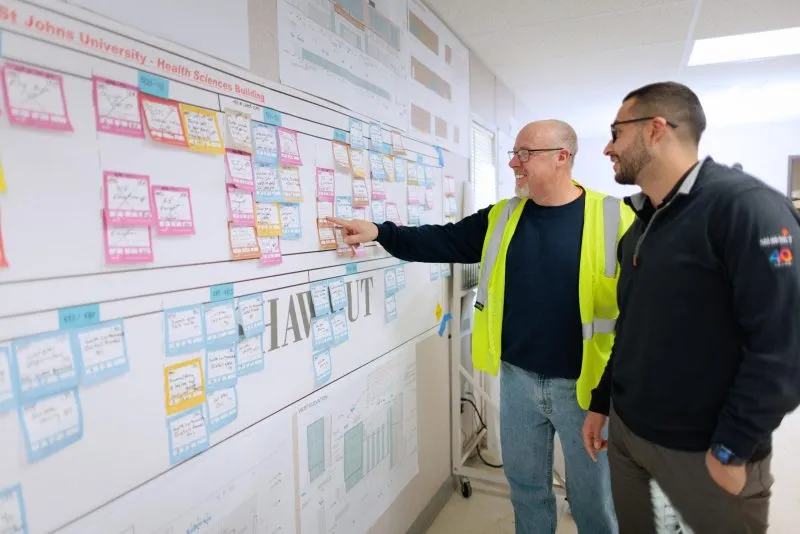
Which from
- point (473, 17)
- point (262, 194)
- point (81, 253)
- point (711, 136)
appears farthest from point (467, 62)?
point (711, 136)

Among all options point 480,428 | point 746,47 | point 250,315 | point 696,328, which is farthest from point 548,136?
point 746,47

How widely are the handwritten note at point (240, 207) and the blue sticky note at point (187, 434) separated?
1.41 ft

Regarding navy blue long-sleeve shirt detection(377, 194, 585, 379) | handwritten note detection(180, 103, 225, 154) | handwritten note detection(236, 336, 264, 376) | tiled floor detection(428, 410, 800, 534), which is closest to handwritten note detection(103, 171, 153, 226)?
handwritten note detection(180, 103, 225, 154)

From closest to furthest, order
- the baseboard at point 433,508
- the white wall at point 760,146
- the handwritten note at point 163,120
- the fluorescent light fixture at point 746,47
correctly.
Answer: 1. the handwritten note at point 163,120
2. the baseboard at point 433,508
3. the fluorescent light fixture at point 746,47
4. the white wall at point 760,146

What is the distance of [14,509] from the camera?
728 millimetres

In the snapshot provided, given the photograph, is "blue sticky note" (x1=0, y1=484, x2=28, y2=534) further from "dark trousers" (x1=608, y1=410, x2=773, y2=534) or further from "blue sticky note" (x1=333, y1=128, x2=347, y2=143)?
"dark trousers" (x1=608, y1=410, x2=773, y2=534)

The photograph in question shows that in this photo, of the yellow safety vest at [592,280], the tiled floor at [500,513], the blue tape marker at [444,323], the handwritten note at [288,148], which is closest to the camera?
the handwritten note at [288,148]

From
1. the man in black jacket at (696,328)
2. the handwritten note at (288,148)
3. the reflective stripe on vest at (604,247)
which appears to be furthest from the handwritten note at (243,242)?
the man in black jacket at (696,328)

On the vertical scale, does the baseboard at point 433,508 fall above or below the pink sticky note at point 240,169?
below

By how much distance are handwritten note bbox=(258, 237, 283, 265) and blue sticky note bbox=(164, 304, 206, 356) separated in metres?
0.23

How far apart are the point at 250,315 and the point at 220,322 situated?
0.09m

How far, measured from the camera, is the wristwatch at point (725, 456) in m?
0.98

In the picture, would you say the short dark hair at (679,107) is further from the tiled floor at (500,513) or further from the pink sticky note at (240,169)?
the tiled floor at (500,513)

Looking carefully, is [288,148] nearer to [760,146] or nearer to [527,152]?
[527,152]
